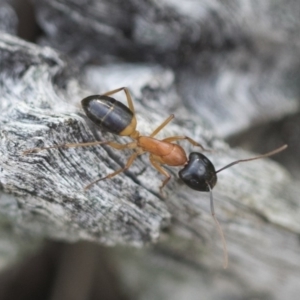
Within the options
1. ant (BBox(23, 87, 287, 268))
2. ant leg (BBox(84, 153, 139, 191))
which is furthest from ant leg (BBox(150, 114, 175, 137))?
ant leg (BBox(84, 153, 139, 191))

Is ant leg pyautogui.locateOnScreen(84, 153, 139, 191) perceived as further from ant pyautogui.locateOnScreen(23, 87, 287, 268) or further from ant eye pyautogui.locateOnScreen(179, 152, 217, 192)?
ant eye pyautogui.locateOnScreen(179, 152, 217, 192)

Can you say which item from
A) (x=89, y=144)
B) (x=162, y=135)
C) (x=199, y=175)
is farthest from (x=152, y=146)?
(x=89, y=144)

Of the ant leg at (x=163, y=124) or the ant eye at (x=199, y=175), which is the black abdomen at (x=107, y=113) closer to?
the ant leg at (x=163, y=124)

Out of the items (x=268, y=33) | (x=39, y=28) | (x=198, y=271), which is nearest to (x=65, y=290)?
(x=198, y=271)

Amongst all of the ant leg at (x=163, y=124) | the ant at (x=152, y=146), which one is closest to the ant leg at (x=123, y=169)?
the ant at (x=152, y=146)

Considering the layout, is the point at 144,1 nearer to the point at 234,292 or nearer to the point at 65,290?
the point at 65,290

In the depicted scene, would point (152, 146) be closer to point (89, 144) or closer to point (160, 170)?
point (160, 170)

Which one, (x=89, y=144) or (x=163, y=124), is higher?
(x=163, y=124)

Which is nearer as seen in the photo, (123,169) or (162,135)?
(123,169)
